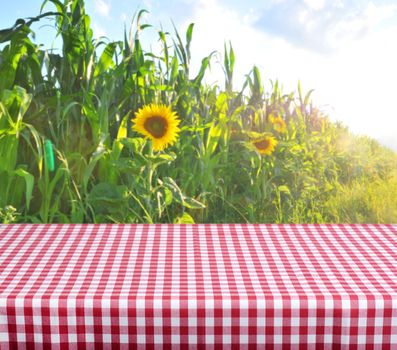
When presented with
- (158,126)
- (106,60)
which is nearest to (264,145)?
(158,126)

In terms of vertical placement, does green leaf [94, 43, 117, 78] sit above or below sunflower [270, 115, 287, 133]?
above

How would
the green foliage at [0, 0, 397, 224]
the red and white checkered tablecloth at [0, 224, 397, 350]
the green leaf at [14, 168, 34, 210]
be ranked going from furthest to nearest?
1. the green foliage at [0, 0, 397, 224]
2. the green leaf at [14, 168, 34, 210]
3. the red and white checkered tablecloth at [0, 224, 397, 350]

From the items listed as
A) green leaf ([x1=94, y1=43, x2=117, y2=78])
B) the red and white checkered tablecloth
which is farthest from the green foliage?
the red and white checkered tablecloth

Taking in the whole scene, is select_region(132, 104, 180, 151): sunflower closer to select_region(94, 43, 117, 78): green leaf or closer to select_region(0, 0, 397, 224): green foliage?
select_region(0, 0, 397, 224): green foliage

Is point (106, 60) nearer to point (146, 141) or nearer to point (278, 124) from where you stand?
point (146, 141)

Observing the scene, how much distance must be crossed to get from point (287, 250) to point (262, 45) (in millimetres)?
1343

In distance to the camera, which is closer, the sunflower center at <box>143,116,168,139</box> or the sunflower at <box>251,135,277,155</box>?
the sunflower center at <box>143,116,168,139</box>

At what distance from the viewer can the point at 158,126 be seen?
2621mm

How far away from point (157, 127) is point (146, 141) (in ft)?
0.24

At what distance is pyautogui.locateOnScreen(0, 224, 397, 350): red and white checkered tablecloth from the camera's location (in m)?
1.19

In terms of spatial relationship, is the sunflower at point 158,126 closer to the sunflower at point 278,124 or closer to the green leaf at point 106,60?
the green leaf at point 106,60

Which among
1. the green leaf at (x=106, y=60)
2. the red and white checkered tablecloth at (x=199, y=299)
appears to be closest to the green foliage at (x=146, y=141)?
the green leaf at (x=106, y=60)

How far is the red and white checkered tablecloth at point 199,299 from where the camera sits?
119 cm

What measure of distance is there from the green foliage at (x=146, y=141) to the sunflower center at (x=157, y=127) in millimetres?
46
